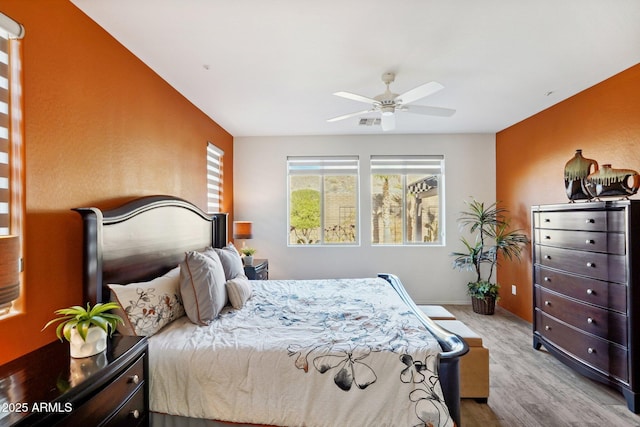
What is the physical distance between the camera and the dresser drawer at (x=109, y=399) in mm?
1094

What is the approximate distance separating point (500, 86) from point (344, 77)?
1.60m

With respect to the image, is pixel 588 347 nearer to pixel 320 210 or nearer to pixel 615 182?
pixel 615 182

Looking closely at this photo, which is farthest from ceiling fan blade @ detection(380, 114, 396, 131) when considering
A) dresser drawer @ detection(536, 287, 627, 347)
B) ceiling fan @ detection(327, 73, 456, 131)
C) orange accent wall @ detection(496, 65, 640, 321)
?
dresser drawer @ detection(536, 287, 627, 347)

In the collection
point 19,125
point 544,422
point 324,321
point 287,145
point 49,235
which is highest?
point 287,145

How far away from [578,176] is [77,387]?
372 centimetres

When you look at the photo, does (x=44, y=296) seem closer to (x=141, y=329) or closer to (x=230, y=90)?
(x=141, y=329)

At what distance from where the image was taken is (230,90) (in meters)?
3.03

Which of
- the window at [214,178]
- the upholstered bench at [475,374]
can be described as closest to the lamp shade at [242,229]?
the window at [214,178]

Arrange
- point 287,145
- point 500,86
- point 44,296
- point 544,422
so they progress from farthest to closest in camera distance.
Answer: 1. point 287,145
2. point 500,86
3. point 544,422
4. point 44,296

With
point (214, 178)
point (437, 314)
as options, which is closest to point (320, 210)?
point (214, 178)

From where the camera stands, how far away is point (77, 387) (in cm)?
109

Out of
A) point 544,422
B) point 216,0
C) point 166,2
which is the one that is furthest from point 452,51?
point 544,422

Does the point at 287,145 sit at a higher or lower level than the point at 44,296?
higher

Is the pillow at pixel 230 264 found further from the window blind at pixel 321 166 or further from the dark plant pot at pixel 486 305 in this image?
the dark plant pot at pixel 486 305
